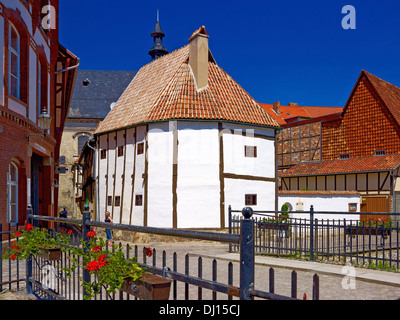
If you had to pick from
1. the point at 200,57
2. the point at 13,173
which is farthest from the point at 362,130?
the point at 13,173

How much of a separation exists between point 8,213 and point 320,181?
2611 cm

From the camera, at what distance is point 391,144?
33.6m

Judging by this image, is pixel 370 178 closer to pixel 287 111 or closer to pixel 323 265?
pixel 323 265

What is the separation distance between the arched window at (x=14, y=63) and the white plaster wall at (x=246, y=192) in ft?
38.2

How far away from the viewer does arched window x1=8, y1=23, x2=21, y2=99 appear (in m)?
12.9

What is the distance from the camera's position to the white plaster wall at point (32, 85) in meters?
14.2

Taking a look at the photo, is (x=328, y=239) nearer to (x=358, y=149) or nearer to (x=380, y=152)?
(x=380, y=152)

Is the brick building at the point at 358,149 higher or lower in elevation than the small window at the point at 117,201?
higher

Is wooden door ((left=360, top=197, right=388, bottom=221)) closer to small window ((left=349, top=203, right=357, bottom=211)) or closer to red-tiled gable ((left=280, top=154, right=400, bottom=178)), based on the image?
small window ((left=349, top=203, right=357, bottom=211))

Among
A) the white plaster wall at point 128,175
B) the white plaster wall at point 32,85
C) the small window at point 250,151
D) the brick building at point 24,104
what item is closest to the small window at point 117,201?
the white plaster wall at point 128,175

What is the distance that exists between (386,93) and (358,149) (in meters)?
5.08

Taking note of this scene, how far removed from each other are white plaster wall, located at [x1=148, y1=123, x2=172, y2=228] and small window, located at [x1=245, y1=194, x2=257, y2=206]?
12.8 feet

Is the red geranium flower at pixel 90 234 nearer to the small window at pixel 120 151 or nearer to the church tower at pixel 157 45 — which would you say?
the small window at pixel 120 151
